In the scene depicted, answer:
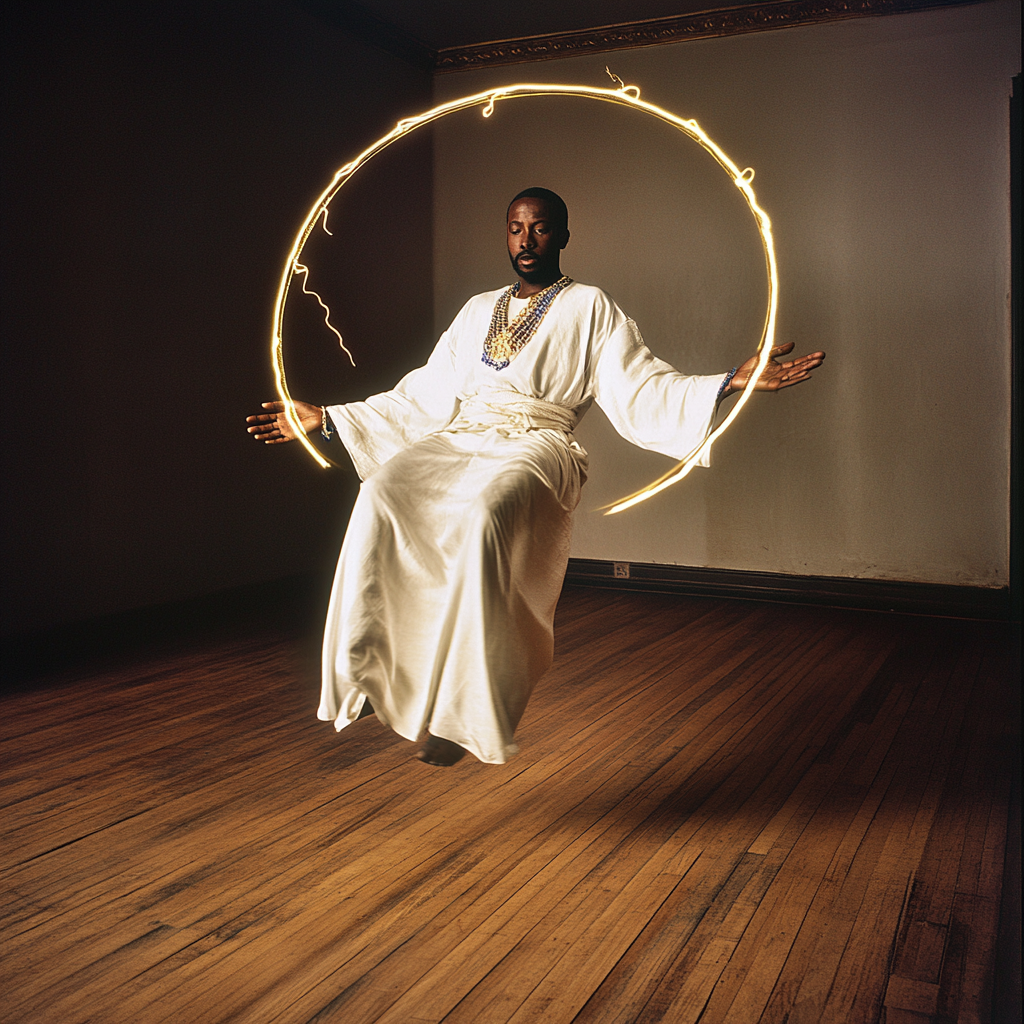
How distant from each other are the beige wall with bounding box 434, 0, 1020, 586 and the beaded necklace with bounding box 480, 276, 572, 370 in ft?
9.05

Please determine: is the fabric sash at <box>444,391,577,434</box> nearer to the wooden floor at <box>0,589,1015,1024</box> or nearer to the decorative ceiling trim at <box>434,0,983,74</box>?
the wooden floor at <box>0,589,1015,1024</box>

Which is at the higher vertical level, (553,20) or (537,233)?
(553,20)

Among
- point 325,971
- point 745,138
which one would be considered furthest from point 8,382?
point 745,138

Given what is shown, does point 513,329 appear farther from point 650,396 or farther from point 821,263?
point 821,263

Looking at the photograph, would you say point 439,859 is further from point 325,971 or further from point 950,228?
point 950,228

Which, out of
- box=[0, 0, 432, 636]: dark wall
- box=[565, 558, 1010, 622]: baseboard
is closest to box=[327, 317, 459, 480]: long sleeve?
box=[0, 0, 432, 636]: dark wall

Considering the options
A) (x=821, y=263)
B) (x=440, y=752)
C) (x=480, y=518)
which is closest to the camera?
(x=480, y=518)

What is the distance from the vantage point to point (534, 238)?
300 cm

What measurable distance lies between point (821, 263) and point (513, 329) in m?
2.98

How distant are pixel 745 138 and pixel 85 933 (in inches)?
199

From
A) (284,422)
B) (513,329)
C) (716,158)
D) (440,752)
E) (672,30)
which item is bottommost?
(440,752)

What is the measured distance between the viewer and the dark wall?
4.03 metres

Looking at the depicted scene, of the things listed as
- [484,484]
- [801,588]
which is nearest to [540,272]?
[484,484]

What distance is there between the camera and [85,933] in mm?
1938
